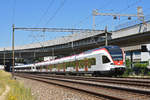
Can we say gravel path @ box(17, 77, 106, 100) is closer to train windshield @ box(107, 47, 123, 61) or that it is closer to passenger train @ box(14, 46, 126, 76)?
passenger train @ box(14, 46, 126, 76)

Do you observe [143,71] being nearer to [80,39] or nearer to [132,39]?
[132,39]

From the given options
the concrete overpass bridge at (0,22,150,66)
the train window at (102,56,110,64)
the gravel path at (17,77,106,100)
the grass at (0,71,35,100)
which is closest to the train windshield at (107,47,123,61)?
the train window at (102,56,110,64)

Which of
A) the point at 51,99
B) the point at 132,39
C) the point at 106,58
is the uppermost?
the point at 132,39

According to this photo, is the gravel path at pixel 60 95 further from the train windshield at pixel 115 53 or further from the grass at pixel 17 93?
the train windshield at pixel 115 53

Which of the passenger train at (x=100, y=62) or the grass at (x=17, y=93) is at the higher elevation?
the passenger train at (x=100, y=62)

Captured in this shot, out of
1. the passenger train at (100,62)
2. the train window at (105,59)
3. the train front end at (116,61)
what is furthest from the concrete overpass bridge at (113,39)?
the train window at (105,59)

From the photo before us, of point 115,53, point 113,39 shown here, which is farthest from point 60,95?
point 113,39

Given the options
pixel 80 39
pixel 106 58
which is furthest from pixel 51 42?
pixel 106 58

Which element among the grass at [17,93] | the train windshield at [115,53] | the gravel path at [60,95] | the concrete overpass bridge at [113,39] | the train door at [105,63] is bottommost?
the gravel path at [60,95]

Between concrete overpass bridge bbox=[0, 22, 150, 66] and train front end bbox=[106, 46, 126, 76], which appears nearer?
train front end bbox=[106, 46, 126, 76]

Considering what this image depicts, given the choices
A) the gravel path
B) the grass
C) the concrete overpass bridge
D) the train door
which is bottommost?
the gravel path

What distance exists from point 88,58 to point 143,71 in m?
7.40

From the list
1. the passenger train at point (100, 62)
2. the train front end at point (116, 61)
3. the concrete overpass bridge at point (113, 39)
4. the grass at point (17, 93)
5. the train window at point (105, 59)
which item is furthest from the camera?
the concrete overpass bridge at point (113, 39)

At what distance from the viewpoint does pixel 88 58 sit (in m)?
26.8
